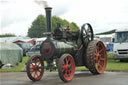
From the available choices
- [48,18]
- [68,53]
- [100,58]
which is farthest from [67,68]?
[100,58]

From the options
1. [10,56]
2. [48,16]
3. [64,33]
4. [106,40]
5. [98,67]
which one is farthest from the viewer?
[106,40]

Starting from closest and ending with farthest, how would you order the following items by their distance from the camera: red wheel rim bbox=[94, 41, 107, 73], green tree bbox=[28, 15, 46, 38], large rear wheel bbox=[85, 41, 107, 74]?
large rear wheel bbox=[85, 41, 107, 74], red wheel rim bbox=[94, 41, 107, 73], green tree bbox=[28, 15, 46, 38]

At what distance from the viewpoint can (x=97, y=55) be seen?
974 cm

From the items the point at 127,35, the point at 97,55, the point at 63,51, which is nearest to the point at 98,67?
the point at 97,55

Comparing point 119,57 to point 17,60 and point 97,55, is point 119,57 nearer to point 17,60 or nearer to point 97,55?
point 97,55

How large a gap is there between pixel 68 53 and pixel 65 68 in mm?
1193

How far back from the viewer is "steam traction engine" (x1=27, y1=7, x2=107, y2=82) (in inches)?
327

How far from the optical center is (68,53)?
905 centimetres

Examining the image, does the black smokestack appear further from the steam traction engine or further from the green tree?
the green tree

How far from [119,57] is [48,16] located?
25.0 ft

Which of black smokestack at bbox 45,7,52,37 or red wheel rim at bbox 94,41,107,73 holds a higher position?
black smokestack at bbox 45,7,52,37

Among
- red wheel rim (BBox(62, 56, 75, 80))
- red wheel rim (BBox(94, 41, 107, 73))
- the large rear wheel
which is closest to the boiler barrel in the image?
red wheel rim (BBox(62, 56, 75, 80))

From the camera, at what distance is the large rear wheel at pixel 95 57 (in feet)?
30.4

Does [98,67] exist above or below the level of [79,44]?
below
